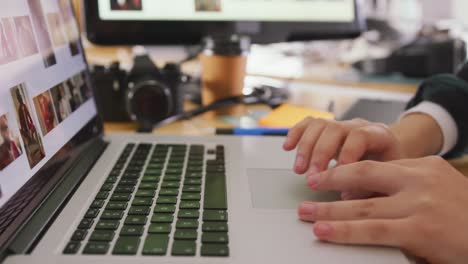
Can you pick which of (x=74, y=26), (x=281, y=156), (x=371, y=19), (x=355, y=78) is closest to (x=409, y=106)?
(x=281, y=156)

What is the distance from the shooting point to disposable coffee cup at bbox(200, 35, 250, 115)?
0.79 m

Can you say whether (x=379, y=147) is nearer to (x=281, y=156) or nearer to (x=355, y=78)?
(x=281, y=156)

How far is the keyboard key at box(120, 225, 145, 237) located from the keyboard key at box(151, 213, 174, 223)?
0.01 metres

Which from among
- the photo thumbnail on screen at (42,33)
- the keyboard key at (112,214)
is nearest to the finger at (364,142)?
the keyboard key at (112,214)

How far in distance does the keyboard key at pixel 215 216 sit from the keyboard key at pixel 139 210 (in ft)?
0.15

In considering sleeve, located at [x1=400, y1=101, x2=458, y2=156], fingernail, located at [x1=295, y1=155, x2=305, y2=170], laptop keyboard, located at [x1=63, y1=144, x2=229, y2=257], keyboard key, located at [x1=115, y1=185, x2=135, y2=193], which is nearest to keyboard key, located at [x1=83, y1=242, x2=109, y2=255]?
laptop keyboard, located at [x1=63, y1=144, x2=229, y2=257]

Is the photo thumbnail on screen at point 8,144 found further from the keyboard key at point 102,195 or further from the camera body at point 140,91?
the camera body at point 140,91

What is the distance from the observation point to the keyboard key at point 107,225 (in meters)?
0.35

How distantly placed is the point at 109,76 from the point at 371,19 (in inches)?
36.4

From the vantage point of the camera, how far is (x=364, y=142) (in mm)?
446

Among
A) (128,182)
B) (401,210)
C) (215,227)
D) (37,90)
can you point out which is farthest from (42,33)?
(401,210)

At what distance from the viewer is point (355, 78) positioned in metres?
1.07

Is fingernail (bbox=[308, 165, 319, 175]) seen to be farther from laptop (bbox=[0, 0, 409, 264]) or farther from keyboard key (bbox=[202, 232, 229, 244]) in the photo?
keyboard key (bbox=[202, 232, 229, 244])

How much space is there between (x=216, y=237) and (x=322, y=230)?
77 millimetres
